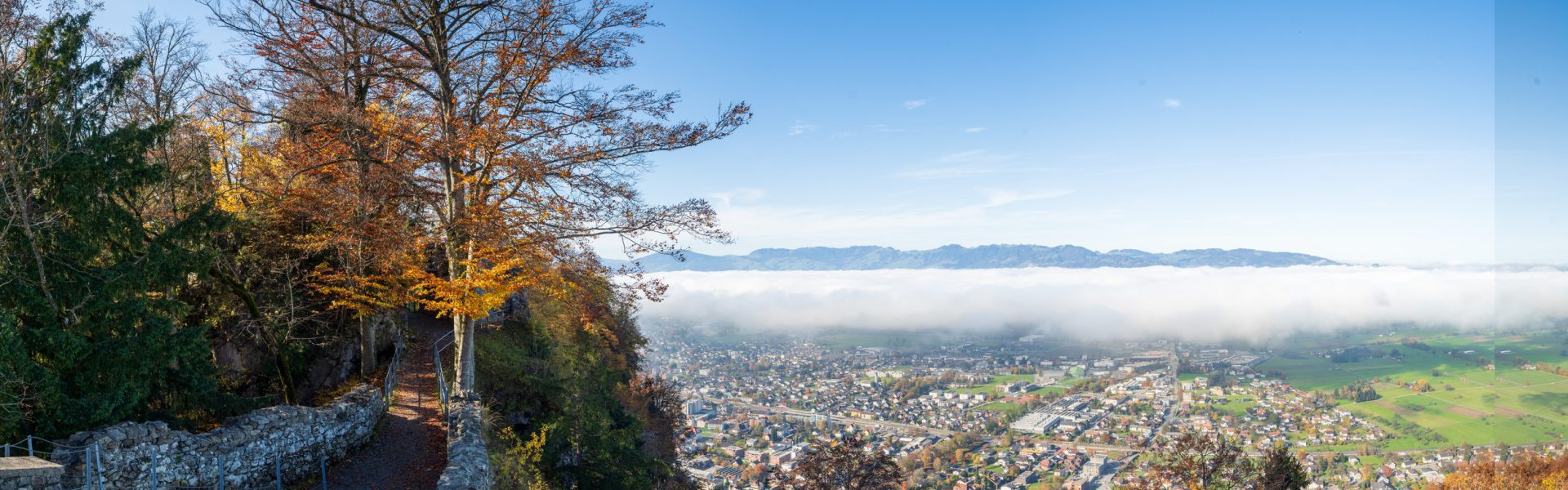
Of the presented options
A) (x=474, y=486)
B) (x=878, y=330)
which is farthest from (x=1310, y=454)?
(x=878, y=330)

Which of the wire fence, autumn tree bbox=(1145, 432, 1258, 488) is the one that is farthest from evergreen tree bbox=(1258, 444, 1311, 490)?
the wire fence

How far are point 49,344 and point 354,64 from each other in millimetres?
6382

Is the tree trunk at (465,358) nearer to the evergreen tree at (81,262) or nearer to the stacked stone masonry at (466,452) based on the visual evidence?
the stacked stone masonry at (466,452)

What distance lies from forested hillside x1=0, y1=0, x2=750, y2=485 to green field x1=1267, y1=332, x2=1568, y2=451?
195ft

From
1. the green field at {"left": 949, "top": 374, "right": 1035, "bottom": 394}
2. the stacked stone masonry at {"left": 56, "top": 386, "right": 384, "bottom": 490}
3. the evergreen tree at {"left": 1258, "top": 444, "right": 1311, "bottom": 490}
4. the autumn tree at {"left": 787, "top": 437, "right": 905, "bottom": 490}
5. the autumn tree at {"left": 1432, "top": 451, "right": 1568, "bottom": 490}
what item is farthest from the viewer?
the green field at {"left": 949, "top": 374, "right": 1035, "bottom": 394}

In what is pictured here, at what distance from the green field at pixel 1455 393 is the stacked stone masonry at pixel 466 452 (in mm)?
60576

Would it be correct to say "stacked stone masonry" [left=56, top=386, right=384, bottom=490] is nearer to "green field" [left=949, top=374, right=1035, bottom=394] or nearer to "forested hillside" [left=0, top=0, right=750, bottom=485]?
"forested hillside" [left=0, top=0, right=750, bottom=485]

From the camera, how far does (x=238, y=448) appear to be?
31.1 ft

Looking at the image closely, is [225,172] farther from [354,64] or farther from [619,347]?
[619,347]

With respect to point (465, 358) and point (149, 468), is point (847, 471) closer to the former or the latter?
point (465, 358)

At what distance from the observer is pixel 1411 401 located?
→ 209 feet

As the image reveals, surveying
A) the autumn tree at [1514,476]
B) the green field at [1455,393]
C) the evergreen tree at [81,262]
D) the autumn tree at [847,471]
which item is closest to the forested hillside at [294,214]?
the evergreen tree at [81,262]

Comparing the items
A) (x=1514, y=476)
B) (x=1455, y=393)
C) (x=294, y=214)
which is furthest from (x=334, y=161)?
(x=1455, y=393)

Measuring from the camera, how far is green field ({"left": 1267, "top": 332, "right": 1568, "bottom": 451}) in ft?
173
